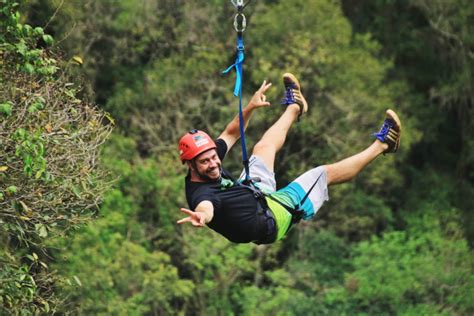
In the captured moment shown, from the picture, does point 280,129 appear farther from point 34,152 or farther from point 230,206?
point 34,152

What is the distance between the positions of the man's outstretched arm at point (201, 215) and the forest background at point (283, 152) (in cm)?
667

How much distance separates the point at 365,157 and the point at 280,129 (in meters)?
0.57

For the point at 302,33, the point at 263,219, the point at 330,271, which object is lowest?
the point at 330,271

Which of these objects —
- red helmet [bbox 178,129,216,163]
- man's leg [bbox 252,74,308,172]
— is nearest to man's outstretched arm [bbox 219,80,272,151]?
man's leg [bbox 252,74,308,172]

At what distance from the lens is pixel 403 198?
20.2m

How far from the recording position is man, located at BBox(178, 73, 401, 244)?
6582 millimetres

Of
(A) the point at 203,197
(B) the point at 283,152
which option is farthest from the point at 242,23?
(B) the point at 283,152

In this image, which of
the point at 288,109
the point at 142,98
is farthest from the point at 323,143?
the point at 288,109

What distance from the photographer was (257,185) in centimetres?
705

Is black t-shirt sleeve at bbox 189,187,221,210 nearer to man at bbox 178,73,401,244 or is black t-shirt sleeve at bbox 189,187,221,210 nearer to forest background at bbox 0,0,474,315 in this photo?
man at bbox 178,73,401,244

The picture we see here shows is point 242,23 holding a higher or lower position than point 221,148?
higher

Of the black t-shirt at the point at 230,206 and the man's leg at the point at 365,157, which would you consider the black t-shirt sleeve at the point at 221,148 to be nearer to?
the black t-shirt at the point at 230,206

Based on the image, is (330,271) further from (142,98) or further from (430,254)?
(142,98)

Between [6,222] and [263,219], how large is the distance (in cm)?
187
